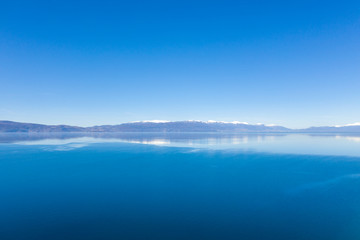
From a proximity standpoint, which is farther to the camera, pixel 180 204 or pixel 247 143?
pixel 247 143

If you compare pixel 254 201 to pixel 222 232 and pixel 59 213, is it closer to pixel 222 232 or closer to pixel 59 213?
pixel 222 232

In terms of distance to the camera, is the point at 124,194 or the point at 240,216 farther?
the point at 124,194

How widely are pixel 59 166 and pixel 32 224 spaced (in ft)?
45.3

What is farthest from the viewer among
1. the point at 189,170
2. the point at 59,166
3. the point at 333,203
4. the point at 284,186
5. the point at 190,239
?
the point at 59,166

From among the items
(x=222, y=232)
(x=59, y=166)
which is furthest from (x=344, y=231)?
(x=59, y=166)

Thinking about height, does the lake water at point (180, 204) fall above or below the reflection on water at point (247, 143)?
below

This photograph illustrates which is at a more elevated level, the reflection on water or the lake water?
the reflection on water

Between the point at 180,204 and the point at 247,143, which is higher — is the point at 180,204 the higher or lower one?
the lower one

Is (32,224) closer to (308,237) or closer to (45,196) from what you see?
(45,196)

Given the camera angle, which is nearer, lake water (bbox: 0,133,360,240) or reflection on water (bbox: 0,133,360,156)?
lake water (bbox: 0,133,360,240)

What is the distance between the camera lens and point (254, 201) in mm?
11867

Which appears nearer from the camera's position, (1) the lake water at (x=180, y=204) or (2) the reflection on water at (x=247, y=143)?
(1) the lake water at (x=180, y=204)

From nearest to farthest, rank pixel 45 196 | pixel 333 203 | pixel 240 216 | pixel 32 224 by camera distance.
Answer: pixel 32 224 → pixel 240 216 → pixel 333 203 → pixel 45 196

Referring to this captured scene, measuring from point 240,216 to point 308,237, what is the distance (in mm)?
2968
